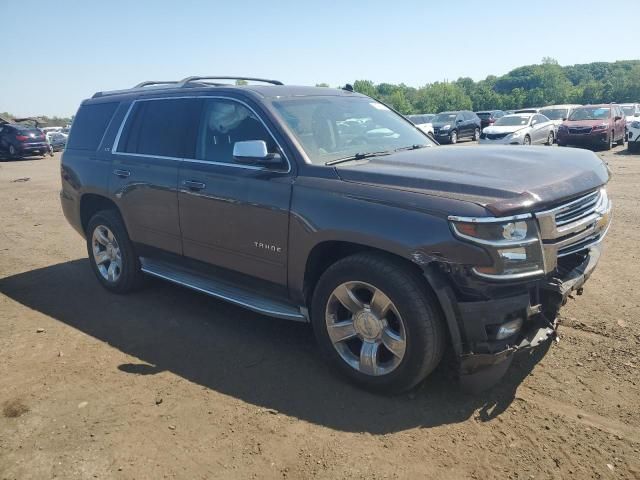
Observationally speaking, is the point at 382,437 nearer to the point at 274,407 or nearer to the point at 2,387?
the point at 274,407

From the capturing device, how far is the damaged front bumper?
289cm

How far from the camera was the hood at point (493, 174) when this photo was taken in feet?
9.53

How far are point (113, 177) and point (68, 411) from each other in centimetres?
251

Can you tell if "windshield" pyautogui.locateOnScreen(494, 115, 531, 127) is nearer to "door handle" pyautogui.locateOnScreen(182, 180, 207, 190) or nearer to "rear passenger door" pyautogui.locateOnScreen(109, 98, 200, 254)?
"rear passenger door" pyautogui.locateOnScreen(109, 98, 200, 254)

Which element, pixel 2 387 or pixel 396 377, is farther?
pixel 2 387

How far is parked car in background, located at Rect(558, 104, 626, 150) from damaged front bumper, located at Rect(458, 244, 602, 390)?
58.6 ft

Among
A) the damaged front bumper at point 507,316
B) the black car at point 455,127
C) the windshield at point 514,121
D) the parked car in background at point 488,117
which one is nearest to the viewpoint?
the damaged front bumper at point 507,316

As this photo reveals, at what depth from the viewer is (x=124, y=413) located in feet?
10.8

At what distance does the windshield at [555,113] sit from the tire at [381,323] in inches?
869

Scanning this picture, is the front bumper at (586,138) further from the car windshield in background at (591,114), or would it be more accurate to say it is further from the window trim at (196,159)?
the window trim at (196,159)

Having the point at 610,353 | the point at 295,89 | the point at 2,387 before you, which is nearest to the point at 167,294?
the point at 2,387

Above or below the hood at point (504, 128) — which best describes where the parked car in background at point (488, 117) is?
above

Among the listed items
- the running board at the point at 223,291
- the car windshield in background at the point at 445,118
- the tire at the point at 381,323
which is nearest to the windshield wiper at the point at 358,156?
the tire at the point at 381,323

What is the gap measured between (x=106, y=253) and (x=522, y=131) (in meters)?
17.3
